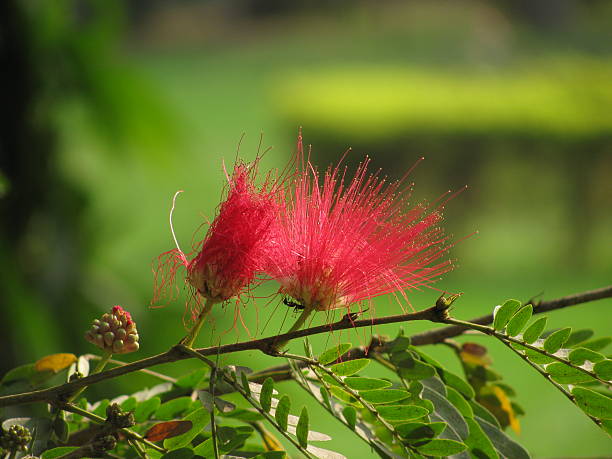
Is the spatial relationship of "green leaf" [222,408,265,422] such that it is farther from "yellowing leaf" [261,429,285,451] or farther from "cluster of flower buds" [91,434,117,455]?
"cluster of flower buds" [91,434,117,455]

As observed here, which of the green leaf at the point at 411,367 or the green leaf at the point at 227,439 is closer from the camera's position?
the green leaf at the point at 227,439

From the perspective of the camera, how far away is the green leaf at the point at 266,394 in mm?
1013

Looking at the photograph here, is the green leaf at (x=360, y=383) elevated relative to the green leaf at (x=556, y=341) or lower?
lower

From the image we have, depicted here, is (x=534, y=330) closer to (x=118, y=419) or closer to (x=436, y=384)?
(x=436, y=384)

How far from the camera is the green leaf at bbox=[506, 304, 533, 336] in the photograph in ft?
3.43

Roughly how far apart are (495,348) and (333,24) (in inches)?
797


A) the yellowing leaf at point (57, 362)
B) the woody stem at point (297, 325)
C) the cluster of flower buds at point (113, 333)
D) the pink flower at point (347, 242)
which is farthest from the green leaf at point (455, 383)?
the yellowing leaf at point (57, 362)

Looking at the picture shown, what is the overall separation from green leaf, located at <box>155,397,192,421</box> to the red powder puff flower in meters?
0.19

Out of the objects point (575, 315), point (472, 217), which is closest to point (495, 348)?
point (575, 315)

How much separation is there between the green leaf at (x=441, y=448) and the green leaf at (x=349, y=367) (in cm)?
13

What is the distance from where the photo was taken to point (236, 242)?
111cm

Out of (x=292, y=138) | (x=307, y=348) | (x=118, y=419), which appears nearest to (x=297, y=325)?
(x=307, y=348)

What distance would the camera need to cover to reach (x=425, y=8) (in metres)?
25.6

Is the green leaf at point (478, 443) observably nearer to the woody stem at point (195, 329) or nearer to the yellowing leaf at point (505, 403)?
the yellowing leaf at point (505, 403)
